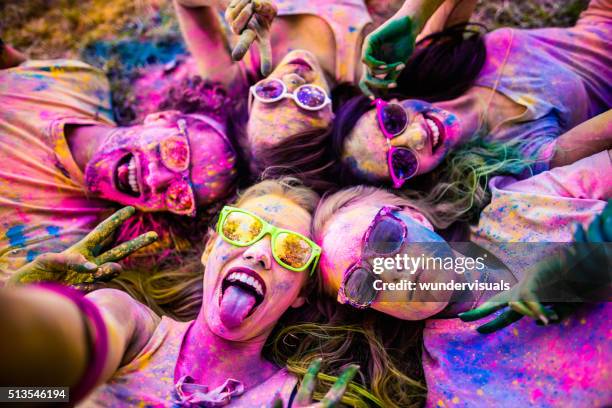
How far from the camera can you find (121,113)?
8.49ft

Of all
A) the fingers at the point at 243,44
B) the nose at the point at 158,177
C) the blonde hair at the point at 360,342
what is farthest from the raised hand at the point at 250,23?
the blonde hair at the point at 360,342

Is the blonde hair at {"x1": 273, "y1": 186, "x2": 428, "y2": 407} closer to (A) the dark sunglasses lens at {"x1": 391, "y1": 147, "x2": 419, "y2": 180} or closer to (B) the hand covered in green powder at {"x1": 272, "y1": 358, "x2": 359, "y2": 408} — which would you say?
(A) the dark sunglasses lens at {"x1": 391, "y1": 147, "x2": 419, "y2": 180}

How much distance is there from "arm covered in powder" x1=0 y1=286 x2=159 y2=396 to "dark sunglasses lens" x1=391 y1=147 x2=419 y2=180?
117 centimetres

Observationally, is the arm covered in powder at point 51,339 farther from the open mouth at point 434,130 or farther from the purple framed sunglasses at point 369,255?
the open mouth at point 434,130

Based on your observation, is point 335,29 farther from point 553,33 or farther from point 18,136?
point 18,136

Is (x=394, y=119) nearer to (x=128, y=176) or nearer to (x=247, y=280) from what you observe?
(x=247, y=280)

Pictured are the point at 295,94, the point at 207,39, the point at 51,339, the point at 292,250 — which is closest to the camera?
the point at 51,339

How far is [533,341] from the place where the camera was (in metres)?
1.58

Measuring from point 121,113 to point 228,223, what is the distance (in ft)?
4.07

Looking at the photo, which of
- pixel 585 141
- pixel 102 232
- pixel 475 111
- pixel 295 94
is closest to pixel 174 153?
pixel 102 232

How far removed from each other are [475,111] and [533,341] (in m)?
1.01

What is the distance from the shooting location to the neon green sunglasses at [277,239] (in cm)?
168

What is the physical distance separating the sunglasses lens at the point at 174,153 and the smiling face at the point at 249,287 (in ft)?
1.40

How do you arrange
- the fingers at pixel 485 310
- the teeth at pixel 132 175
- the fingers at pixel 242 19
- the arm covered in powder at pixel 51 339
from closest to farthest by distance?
1. the arm covered in powder at pixel 51 339
2. the fingers at pixel 485 310
3. the fingers at pixel 242 19
4. the teeth at pixel 132 175
